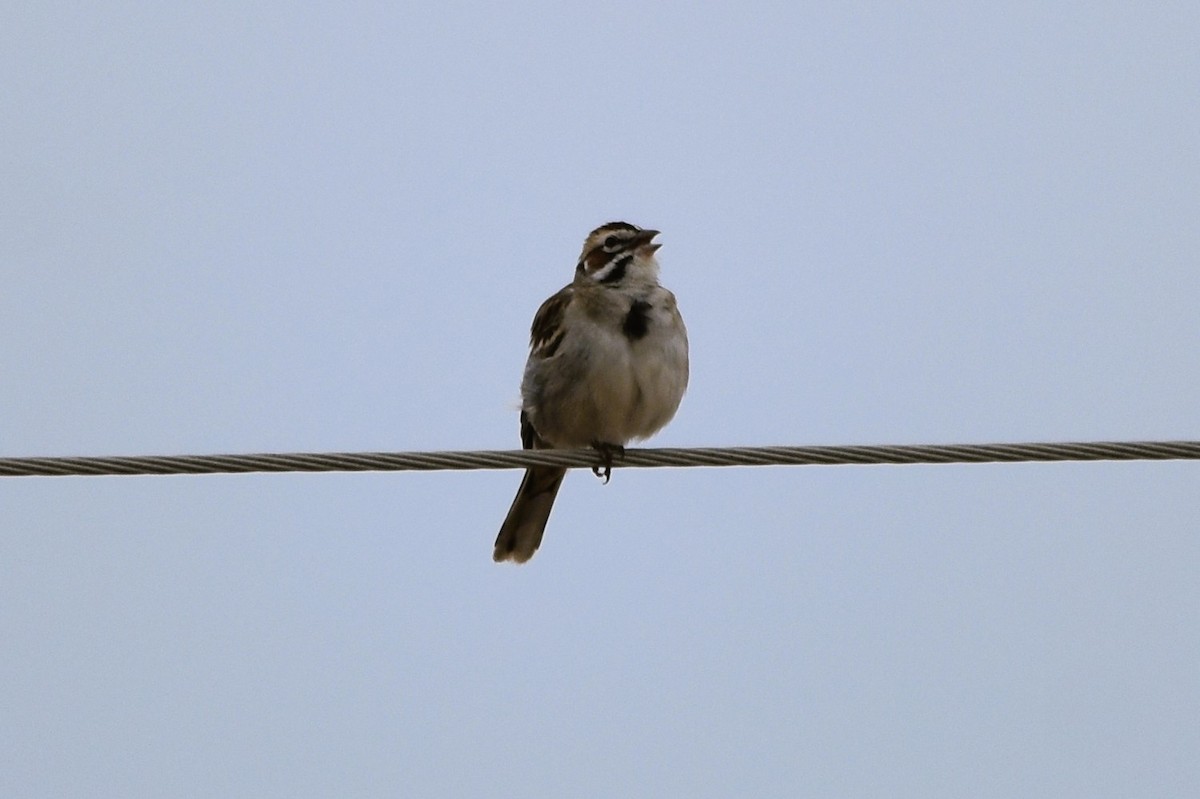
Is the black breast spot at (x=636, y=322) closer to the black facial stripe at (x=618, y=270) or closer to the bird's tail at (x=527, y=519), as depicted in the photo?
the black facial stripe at (x=618, y=270)

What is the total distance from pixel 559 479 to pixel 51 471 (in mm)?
3692

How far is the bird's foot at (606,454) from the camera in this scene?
738 centimetres

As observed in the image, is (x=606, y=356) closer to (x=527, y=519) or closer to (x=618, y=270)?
(x=618, y=270)

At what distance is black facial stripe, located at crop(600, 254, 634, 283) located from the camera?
8.76m

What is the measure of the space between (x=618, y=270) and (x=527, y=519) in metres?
1.37

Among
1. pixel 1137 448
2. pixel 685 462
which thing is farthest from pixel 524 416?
pixel 1137 448

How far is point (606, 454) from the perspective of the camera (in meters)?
7.55

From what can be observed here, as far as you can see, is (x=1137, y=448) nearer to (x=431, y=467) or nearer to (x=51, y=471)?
(x=431, y=467)

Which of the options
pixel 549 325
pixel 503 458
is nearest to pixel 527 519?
pixel 549 325

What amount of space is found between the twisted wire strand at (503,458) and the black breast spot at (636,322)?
2198 millimetres

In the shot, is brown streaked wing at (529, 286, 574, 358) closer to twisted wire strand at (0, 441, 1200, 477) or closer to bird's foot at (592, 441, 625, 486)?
bird's foot at (592, 441, 625, 486)

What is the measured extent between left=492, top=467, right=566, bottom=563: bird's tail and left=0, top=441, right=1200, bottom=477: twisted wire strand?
2837 mm

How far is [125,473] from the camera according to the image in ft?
19.1

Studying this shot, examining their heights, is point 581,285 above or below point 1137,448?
above
